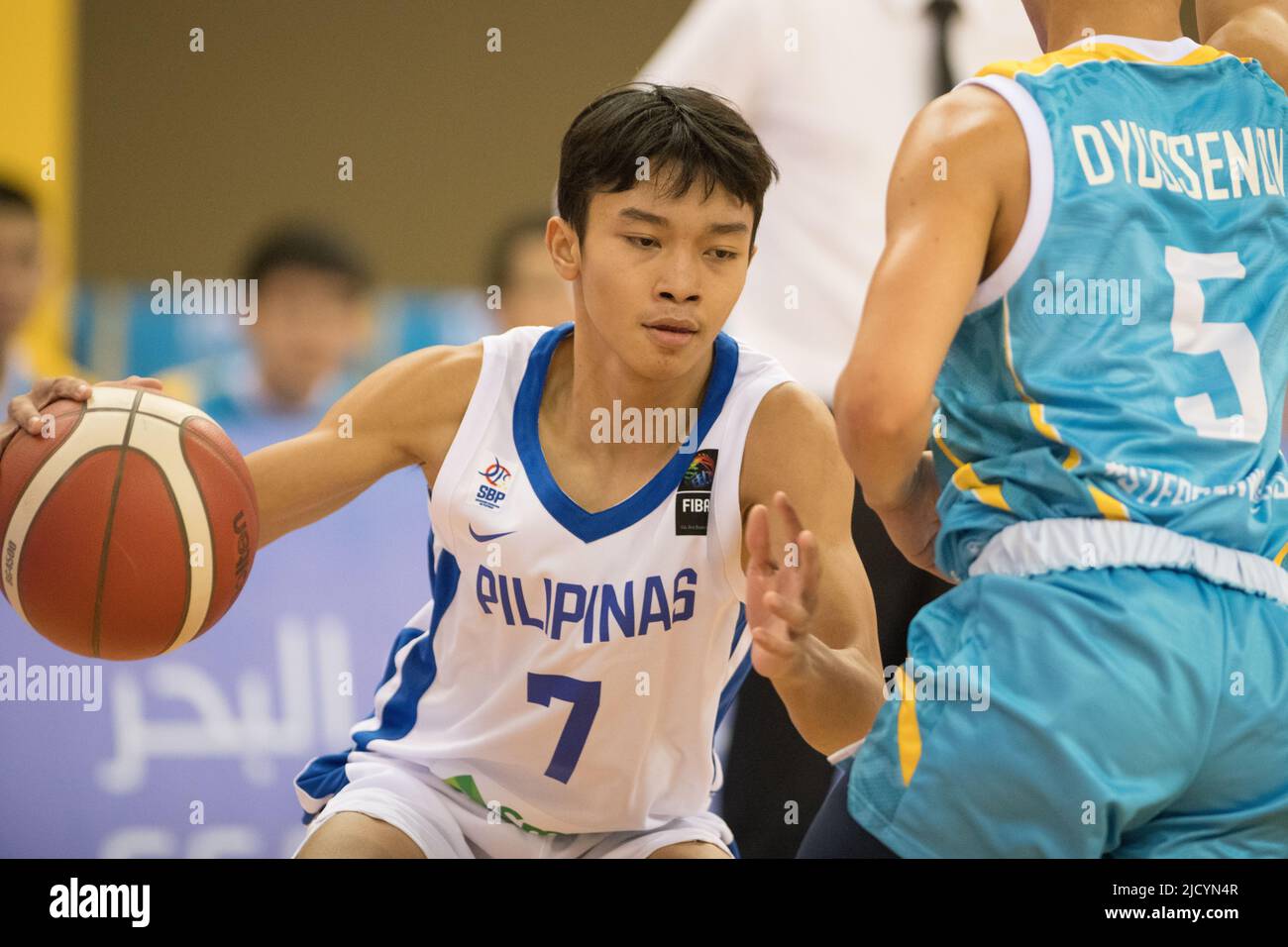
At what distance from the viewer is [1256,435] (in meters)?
1.71

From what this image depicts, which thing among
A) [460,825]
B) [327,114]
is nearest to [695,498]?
[460,825]

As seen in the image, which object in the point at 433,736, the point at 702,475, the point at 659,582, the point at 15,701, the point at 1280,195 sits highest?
the point at 1280,195

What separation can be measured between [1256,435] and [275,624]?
9.79 ft

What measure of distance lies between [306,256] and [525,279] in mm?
662

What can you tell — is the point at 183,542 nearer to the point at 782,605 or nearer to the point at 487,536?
the point at 487,536

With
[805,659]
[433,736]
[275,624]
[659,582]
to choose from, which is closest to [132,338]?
[275,624]

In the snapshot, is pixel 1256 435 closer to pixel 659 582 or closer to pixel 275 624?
pixel 659 582

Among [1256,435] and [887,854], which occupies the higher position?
[1256,435]

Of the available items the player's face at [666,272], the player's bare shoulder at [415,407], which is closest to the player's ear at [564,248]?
the player's face at [666,272]

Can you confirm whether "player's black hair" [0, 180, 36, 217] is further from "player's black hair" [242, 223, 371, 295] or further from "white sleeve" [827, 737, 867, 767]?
"white sleeve" [827, 737, 867, 767]

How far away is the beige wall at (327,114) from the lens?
448 centimetres

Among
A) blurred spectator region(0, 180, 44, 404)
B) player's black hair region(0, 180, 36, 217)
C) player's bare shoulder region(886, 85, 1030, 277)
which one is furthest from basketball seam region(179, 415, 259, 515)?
player's black hair region(0, 180, 36, 217)

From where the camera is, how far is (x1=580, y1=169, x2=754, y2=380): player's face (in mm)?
2340

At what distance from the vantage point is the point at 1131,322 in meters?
1.69
